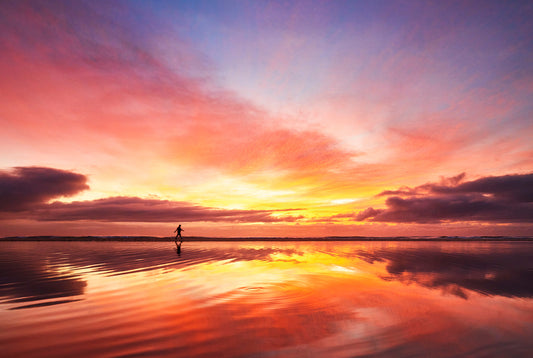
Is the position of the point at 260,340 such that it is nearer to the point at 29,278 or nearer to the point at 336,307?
the point at 336,307

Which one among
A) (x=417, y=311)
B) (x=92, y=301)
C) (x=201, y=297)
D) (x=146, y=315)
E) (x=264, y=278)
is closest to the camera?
(x=146, y=315)

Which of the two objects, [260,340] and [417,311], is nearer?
[260,340]

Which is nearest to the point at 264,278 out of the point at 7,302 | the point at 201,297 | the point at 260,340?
the point at 201,297

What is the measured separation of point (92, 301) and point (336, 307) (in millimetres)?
6597

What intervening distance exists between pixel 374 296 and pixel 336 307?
6.39 ft

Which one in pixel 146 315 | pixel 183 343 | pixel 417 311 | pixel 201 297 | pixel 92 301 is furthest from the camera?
pixel 201 297

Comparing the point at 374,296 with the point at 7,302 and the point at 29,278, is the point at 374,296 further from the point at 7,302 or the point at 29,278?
the point at 29,278

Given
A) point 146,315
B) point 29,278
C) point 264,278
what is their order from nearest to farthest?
point 146,315 < point 29,278 < point 264,278

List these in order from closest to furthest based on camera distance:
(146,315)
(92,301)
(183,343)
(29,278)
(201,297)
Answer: (183,343)
(146,315)
(92,301)
(201,297)
(29,278)

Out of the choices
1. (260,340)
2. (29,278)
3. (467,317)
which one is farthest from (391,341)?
(29,278)

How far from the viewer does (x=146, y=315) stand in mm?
6293

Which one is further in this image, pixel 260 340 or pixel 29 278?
pixel 29 278

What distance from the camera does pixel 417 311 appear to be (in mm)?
6844

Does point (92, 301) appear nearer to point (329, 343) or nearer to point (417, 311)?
point (329, 343)
